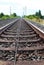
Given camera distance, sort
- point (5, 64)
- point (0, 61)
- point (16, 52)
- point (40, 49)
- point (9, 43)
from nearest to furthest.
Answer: point (5, 64) → point (0, 61) → point (16, 52) → point (40, 49) → point (9, 43)

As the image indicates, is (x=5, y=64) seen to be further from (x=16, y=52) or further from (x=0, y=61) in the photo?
(x=16, y=52)

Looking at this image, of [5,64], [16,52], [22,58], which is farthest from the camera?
[16,52]

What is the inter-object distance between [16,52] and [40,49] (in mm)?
925

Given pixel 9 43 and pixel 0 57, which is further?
pixel 9 43

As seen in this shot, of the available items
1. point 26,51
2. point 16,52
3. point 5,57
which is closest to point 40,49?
point 26,51

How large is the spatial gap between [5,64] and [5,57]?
0.81 metres

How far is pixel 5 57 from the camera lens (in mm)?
5375

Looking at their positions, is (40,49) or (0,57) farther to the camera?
(40,49)

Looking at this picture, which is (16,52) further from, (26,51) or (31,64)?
(31,64)

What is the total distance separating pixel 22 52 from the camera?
19.3 feet

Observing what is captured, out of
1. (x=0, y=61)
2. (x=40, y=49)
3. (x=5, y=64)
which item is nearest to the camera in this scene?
(x=5, y=64)

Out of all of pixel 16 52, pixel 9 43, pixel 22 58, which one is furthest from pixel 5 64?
pixel 9 43

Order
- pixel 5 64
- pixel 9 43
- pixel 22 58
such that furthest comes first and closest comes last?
pixel 9 43
pixel 22 58
pixel 5 64

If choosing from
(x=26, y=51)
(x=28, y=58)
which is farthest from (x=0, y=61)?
(x=26, y=51)
